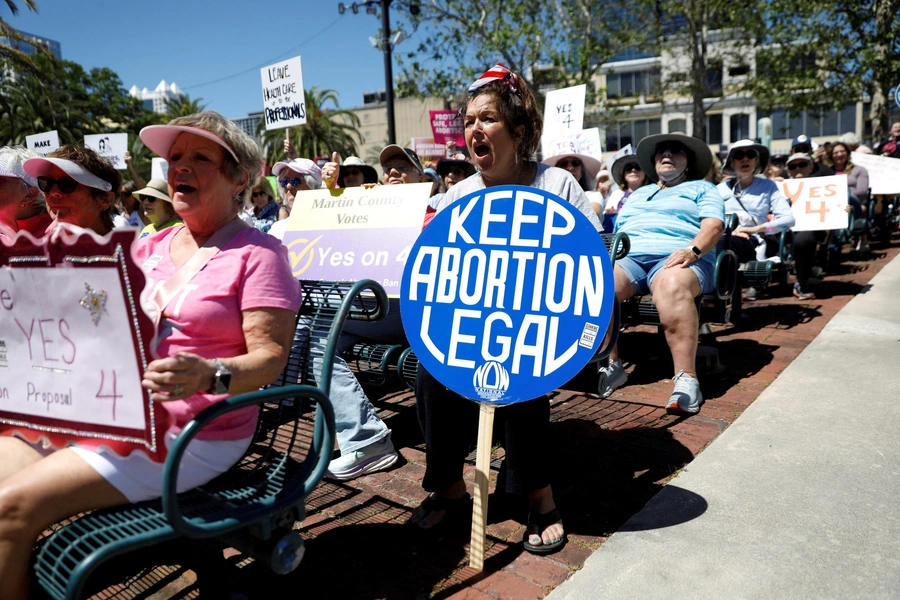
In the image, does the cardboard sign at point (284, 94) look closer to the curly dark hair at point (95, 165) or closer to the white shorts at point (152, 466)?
the curly dark hair at point (95, 165)

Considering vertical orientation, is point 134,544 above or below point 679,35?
below

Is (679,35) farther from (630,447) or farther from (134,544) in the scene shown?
(134,544)

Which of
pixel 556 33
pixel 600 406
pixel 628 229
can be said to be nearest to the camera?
pixel 600 406

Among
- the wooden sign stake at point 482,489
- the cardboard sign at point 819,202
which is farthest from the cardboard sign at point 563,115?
the wooden sign stake at point 482,489

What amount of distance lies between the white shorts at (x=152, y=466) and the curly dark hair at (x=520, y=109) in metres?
1.67

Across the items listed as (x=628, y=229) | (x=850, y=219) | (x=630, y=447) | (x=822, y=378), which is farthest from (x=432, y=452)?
(x=850, y=219)

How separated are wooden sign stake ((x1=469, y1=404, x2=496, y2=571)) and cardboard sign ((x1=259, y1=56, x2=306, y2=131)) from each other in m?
4.63

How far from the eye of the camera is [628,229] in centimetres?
469

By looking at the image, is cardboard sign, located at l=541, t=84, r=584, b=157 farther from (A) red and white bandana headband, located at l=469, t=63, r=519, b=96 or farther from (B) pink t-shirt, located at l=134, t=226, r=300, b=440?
(B) pink t-shirt, located at l=134, t=226, r=300, b=440

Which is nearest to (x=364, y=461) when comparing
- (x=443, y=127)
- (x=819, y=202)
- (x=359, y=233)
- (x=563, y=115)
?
(x=359, y=233)

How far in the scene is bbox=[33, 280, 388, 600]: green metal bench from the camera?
62.0 inches

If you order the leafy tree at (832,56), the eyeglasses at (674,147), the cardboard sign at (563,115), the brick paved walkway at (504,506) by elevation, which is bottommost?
the brick paved walkway at (504,506)

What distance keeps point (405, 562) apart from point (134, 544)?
1.16 m

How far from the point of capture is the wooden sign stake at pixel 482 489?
241 cm
